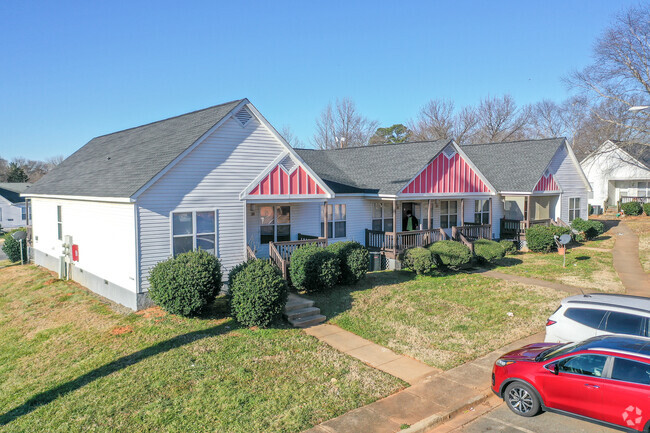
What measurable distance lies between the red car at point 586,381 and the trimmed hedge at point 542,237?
18186mm

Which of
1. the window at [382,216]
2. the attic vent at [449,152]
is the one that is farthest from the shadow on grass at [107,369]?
the attic vent at [449,152]

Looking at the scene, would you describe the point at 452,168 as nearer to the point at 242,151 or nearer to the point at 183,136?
the point at 242,151

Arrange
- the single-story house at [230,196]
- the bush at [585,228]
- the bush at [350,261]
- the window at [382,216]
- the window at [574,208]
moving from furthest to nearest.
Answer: the window at [574,208] → the bush at [585,228] → the window at [382,216] → the bush at [350,261] → the single-story house at [230,196]

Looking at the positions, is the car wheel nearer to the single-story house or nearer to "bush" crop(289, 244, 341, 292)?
"bush" crop(289, 244, 341, 292)

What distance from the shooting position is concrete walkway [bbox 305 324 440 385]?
943 cm

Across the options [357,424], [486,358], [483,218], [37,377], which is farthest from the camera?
[483,218]

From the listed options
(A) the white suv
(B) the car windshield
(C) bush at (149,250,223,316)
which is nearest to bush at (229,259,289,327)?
(C) bush at (149,250,223,316)

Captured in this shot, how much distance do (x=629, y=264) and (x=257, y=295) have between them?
63.3 feet

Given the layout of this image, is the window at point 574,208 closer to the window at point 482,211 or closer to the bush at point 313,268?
the window at point 482,211

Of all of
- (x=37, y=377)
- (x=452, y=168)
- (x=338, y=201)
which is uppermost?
(x=452, y=168)

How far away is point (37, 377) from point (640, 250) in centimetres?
2842

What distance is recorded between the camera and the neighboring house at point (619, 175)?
4153cm

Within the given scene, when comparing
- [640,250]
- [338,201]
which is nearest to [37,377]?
[338,201]

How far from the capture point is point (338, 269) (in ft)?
50.1
